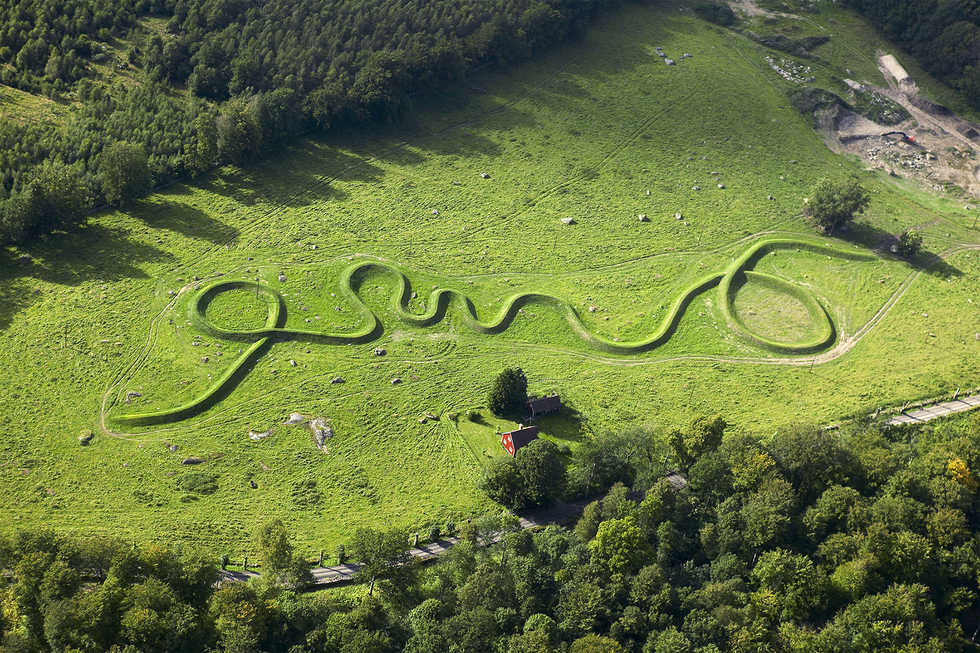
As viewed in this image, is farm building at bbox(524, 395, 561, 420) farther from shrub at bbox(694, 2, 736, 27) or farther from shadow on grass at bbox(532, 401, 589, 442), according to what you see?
shrub at bbox(694, 2, 736, 27)

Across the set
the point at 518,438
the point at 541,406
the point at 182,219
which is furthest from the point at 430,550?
the point at 182,219


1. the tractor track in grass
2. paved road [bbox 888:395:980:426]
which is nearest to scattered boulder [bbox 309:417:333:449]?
the tractor track in grass

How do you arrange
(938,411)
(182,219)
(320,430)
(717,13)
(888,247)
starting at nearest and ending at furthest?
(320,430)
(938,411)
(182,219)
(888,247)
(717,13)

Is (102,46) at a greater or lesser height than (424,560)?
greater

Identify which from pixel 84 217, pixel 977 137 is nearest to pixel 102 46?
pixel 84 217

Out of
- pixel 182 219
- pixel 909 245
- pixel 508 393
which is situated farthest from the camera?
pixel 909 245

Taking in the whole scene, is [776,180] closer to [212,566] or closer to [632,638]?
[632,638]

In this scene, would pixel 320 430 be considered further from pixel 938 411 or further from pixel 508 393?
pixel 938 411
